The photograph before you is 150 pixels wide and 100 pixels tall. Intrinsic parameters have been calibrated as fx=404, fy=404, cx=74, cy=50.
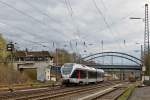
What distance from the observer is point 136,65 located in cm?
15738

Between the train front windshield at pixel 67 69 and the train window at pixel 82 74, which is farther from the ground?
the train front windshield at pixel 67 69

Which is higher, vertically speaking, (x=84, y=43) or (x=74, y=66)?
(x=84, y=43)

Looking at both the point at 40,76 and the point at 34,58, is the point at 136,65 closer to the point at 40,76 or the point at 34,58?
the point at 34,58

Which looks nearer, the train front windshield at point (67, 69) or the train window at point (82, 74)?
the train front windshield at point (67, 69)

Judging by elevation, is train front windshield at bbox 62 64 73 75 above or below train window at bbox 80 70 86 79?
above

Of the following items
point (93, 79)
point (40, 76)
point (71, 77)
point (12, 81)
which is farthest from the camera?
point (40, 76)

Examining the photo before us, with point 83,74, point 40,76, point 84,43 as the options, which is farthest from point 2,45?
point 83,74

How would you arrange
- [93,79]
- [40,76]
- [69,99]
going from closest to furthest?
[69,99] → [93,79] → [40,76]

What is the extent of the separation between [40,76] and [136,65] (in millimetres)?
58157

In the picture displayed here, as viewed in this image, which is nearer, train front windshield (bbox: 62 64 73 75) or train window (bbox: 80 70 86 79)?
train front windshield (bbox: 62 64 73 75)

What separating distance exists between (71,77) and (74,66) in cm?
166

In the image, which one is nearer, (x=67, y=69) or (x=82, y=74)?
(x=67, y=69)

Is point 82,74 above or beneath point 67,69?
beneath

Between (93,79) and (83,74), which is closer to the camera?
(83,74)
